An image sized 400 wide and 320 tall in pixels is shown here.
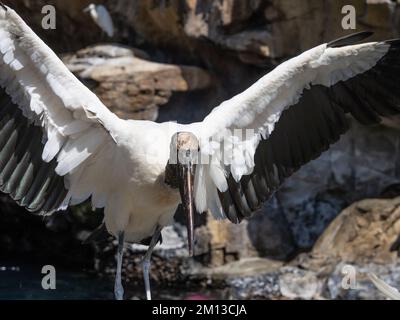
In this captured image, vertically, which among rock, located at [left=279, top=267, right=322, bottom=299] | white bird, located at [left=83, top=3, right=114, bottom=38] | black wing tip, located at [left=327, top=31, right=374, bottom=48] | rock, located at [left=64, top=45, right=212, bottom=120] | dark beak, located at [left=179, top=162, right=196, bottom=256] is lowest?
rock, located at [left=279, top=267, right=322, bottom=299]

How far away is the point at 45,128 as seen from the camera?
4895mm

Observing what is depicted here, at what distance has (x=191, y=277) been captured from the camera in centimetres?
851

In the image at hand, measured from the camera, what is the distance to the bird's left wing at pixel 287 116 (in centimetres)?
494

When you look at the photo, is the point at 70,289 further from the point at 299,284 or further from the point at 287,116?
the point at 287,116

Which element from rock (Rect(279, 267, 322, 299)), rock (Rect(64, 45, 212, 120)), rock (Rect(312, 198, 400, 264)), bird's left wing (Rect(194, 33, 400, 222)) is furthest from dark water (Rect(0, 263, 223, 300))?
bird's left wing (Rect(194, 33, 400, 222))

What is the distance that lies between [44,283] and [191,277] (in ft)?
5.61

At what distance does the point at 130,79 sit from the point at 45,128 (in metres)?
4.02

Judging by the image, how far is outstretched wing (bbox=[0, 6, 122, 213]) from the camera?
15.1 ft

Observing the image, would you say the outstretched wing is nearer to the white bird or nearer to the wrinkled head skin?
the wrinkled head skin

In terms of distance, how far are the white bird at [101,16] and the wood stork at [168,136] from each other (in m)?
4.80

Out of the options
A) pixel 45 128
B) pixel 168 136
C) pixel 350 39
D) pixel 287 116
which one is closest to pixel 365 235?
pixel 287 116

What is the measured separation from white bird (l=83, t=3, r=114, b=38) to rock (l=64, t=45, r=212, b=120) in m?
0.40

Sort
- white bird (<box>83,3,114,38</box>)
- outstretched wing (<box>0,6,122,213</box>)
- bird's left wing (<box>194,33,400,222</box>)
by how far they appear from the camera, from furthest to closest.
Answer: white bird (<box>83,3,114,38</box>), bird's left wing (<box>194,33,400,222</box>), outstretched wing (<box>0,6,122,213</box>)
